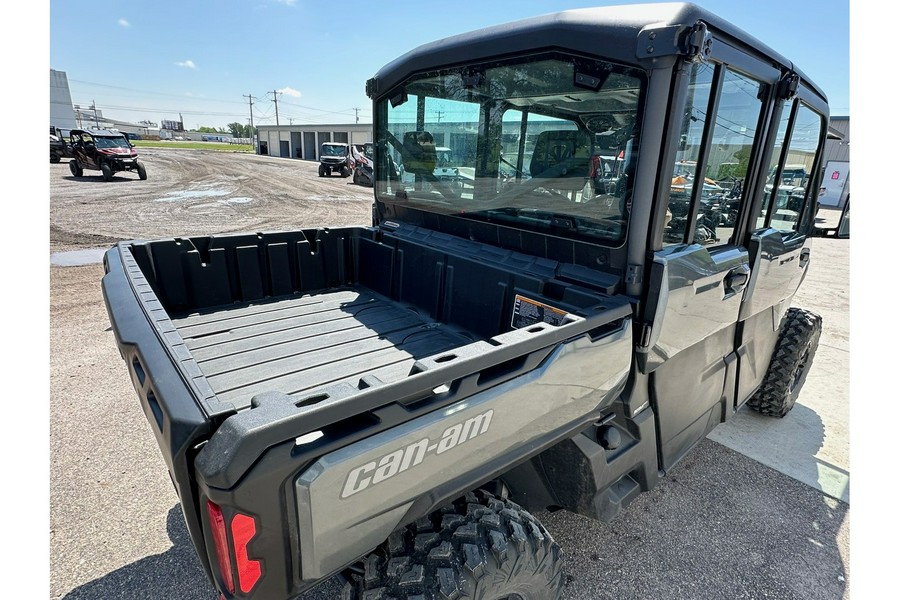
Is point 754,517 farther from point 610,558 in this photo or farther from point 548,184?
point 548,184

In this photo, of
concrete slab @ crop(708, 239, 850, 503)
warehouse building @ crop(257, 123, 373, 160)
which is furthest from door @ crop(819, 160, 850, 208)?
warehouse building @ crop(257, 123, 373, 160)

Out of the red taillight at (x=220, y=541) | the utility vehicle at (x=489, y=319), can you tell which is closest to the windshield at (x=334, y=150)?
the utility vehicle at (x=489, y=319)

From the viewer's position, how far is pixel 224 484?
1029 mm

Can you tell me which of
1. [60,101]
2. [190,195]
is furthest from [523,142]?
[60,101]

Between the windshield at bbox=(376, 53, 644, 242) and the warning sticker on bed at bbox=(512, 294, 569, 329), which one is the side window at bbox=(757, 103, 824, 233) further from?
the warning sticker on bed at bbox=(512, 294, 569, 329)

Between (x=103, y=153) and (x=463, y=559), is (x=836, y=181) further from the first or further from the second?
(x=103, y=153)

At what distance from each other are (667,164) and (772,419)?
9.97ft

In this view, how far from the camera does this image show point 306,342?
2.68 metres

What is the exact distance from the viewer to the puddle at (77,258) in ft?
23.3

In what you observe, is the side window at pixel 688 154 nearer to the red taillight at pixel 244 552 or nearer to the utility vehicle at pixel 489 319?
the utility vehicle at pixel 489 319

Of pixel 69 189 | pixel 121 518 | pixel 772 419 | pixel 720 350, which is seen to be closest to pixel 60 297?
pixel 121 518

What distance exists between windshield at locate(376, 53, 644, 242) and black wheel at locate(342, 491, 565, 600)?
1.24 meters

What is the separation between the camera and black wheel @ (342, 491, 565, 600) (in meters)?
1.39

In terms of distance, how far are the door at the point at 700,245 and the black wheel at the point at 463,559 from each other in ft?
3.00
